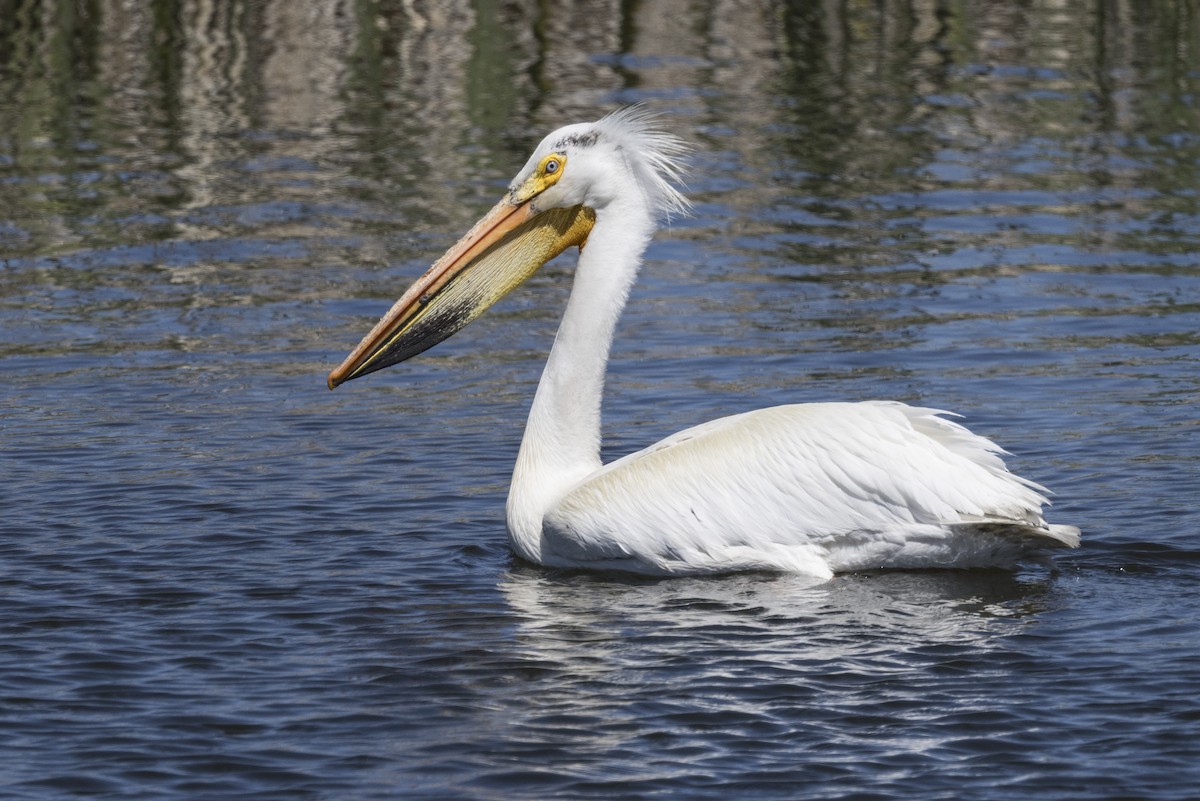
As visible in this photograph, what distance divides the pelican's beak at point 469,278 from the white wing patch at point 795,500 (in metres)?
0.89

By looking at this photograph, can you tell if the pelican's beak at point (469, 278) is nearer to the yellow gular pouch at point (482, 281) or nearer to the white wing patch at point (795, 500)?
the yellow gular pouch at point (482, 281)

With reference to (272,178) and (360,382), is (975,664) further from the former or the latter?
(272,178)

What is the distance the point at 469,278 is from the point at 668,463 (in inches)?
42.6

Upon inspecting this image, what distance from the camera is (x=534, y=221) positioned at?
22.0ft

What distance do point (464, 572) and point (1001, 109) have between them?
1078cm

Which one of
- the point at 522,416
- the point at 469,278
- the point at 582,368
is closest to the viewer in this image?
the point at 582,368

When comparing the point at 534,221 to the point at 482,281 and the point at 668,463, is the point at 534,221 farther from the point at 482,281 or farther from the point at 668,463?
the point at 668,463

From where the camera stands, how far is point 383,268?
36.4ft

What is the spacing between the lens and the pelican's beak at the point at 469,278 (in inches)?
261

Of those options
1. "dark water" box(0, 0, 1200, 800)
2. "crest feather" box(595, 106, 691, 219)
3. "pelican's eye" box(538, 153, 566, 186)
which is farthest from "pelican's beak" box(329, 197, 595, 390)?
"dark water" box(0, 0, 1200, 800)

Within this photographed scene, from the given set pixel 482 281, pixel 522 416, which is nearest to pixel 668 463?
pixel 482 281

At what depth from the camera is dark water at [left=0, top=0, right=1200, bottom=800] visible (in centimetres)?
479

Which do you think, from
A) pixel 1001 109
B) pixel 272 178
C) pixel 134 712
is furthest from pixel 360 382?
pixel 1001 109

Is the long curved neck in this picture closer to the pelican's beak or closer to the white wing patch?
the pelican's beak
